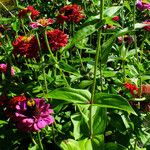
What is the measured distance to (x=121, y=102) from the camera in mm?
1305

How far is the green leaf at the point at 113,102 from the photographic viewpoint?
1.28m

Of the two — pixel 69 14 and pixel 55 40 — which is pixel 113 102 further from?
pixel 69 14

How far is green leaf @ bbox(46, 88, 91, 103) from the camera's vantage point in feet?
4.45

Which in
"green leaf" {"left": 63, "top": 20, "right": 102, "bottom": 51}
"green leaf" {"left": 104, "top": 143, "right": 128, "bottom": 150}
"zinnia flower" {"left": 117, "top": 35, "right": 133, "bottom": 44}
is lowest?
"green leaf" {"left": 104, "top": 143, "right": 128, "bottom": 150}

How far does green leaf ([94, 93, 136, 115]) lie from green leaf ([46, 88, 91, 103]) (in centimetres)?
5

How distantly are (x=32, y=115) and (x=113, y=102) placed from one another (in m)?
0.44

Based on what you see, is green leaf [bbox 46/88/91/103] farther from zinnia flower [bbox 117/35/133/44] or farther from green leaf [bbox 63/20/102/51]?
zinnia flower [bbox 117/35/133/44]

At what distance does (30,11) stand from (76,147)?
4.48 feet

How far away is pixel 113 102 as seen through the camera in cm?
133

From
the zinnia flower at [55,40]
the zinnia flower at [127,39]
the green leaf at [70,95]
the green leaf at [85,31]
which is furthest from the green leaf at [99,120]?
the zinnia flower at [127,39]

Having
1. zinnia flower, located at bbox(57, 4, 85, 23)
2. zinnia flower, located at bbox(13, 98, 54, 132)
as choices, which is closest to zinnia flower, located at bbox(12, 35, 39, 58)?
zinnia flower, located at bbox(57, 4, 85, 23)

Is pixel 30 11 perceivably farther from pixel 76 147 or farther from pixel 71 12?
pixel 76 147

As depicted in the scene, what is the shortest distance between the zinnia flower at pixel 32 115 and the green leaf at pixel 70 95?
238mm

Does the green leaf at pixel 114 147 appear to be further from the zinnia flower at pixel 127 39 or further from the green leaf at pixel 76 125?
the zinnia flower at pixel 127 39
